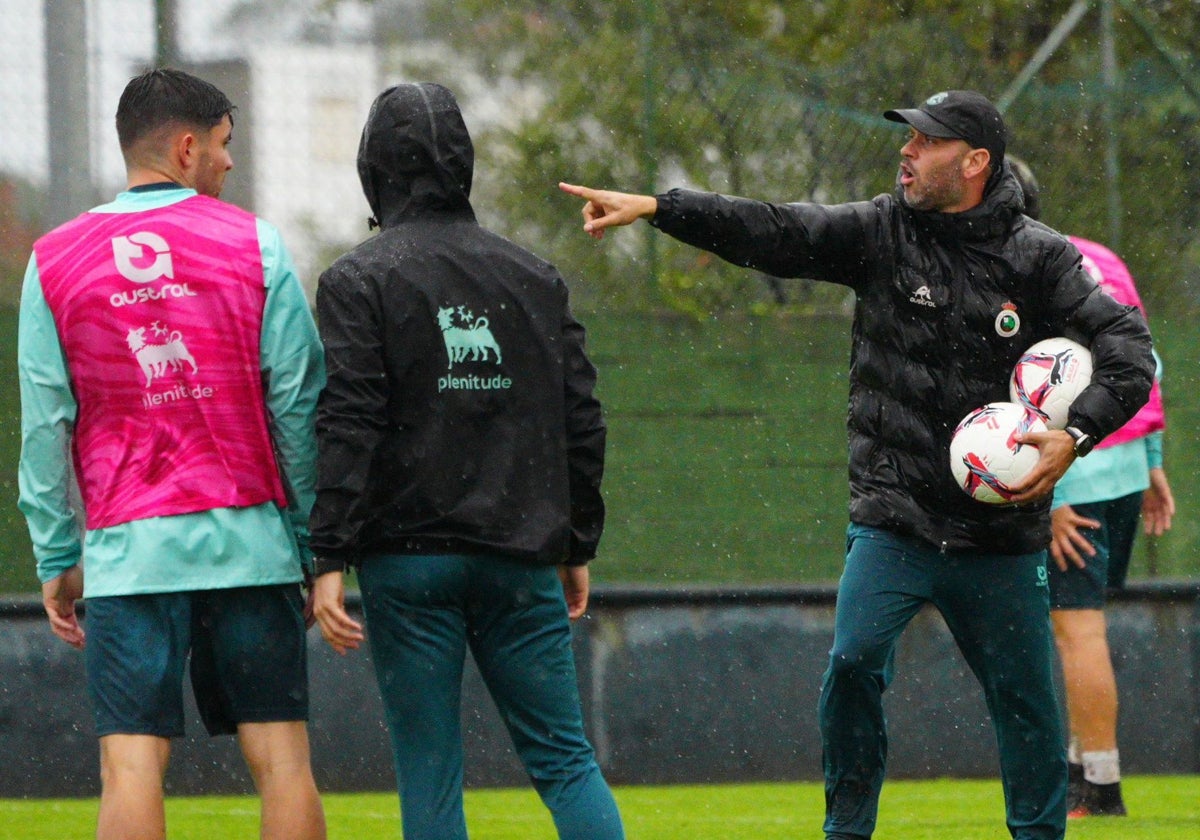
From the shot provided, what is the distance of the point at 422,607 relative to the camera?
160 inches

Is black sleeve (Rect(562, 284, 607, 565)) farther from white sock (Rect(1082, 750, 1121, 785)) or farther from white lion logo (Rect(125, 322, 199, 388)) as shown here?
white sock (Rect(1082, 750, 1121, 785))

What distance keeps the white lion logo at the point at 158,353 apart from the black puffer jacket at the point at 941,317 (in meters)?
1.33

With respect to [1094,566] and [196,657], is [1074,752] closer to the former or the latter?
[1094,566]

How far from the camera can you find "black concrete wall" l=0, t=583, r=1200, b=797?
8.14 metres

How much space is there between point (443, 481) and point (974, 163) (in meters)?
1.78

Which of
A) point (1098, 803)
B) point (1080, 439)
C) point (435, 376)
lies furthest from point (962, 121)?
point (1098, 803)

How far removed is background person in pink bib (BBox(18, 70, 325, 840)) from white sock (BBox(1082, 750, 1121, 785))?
10.6 feet

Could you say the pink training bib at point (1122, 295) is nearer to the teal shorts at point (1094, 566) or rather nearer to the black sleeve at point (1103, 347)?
the teal shorts at point (1094, 566)

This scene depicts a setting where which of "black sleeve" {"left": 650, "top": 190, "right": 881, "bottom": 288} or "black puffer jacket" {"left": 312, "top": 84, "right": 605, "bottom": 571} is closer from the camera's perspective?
"black puffer jacket" {"left": 312, "top": 84, "right": 605, "bottom": 571}

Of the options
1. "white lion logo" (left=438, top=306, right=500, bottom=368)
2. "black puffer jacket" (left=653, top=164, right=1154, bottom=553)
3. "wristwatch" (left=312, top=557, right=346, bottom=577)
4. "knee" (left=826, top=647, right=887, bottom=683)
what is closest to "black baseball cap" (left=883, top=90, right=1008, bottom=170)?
"black puffer jacket" (left=653, top=164, right=1154, bottom=553)

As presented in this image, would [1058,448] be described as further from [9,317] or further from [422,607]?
[9,317]

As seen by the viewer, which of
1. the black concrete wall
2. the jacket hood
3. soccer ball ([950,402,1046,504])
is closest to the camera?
the jacket hood

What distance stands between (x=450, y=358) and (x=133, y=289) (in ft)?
2.54

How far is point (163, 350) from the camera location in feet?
13.9
